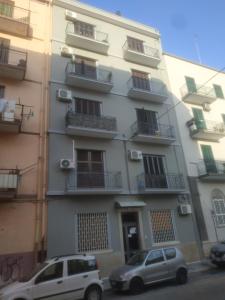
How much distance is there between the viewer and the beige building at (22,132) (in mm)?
10617

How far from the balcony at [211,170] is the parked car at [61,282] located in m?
10.3

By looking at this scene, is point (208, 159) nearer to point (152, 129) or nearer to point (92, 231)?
point (152, 129)

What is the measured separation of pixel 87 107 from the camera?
14984mm

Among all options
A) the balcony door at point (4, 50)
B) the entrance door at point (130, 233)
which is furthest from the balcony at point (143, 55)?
the entrance door at point (130, 233)

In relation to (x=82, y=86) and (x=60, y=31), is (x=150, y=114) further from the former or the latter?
(x=60, y=31)

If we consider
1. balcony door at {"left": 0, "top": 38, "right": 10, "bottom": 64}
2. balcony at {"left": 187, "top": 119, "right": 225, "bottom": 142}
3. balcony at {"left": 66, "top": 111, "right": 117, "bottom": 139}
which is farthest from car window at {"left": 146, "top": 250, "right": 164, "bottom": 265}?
balcony door at {"left": 0, "top": 38, "right": 10, "bottom": 64}

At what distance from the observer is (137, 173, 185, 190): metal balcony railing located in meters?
14.2

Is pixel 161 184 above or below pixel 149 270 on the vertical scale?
above

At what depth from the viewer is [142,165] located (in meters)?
14.8

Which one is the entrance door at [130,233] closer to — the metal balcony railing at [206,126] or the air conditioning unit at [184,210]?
the air conditioning unit at [184,210]

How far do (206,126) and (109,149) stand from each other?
8435 millimetres

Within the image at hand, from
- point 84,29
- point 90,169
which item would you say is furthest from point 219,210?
point 84,29

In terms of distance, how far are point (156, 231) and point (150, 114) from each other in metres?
7.62

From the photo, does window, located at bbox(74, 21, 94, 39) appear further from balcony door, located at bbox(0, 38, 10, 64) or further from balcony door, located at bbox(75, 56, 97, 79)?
balcony door, located at bbox(0, 38, 10, 64)
